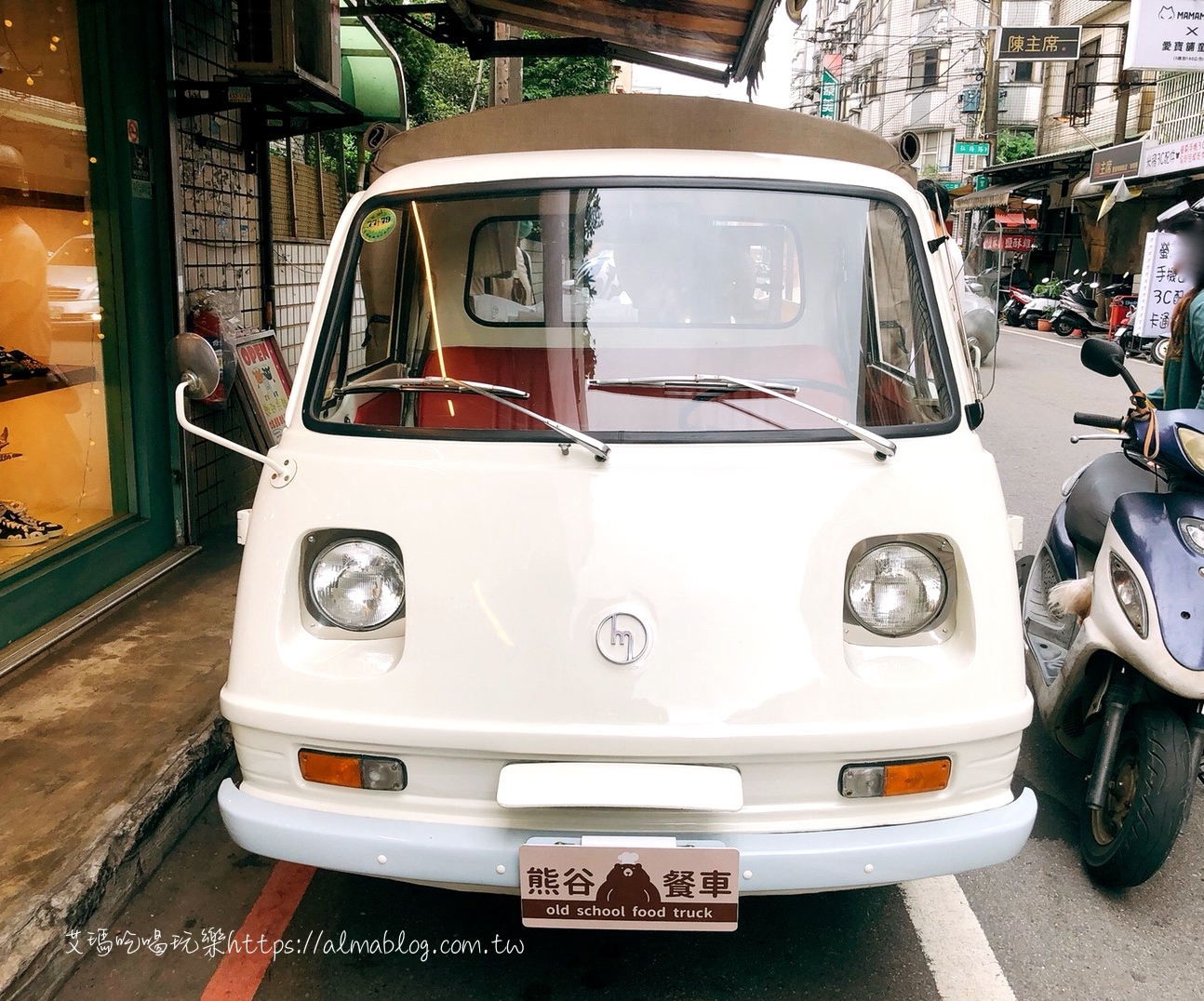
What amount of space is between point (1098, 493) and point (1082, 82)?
2849cm

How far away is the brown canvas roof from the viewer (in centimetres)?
333

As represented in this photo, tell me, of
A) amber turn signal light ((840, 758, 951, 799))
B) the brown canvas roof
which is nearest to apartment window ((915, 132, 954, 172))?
the brown canvas roof

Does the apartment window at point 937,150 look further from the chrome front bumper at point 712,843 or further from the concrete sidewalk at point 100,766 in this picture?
the chrome front bumper at point 712,843

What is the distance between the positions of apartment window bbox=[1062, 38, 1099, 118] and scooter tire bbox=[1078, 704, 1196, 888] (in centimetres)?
2902

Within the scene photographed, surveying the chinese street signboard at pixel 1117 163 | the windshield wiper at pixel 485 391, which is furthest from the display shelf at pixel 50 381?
the chinese street signboard at pixel 1117 163

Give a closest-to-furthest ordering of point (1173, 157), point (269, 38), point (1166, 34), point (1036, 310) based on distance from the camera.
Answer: point (269, 38) < point (1166, 34) < point (1173, 157) < point (1036, 310)

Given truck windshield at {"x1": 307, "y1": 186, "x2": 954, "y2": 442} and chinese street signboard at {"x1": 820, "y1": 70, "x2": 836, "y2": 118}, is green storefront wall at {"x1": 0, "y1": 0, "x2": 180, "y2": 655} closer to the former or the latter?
truck windshield at {"x1": 307, "y1": 186, "x2": 954, "y2": 442}

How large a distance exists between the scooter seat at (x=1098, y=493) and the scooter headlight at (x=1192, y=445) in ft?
2.15

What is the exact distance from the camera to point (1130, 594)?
117 inches

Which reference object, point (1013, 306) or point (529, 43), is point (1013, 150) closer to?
point (1013, 306)

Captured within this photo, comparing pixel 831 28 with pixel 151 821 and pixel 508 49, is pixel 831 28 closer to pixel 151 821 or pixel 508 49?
pixel 508 49

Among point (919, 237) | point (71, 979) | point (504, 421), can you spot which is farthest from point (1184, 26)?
point (71, 979)

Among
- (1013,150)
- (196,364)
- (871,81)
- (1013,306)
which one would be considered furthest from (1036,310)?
(871,81)

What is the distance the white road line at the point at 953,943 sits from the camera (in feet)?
8.41
